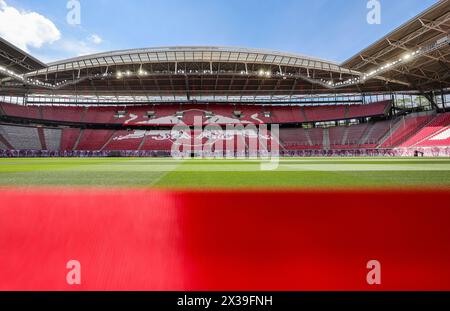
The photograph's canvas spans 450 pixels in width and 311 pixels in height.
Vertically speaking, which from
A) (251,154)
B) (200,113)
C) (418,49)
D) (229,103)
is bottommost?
(251,154)

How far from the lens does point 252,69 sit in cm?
3581

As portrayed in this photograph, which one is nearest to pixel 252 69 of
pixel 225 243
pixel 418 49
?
pixel 418 49

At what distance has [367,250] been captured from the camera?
87.7 inches

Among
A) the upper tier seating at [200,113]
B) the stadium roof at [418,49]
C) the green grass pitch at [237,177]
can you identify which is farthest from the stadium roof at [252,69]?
the green grass pitch at [237,177]

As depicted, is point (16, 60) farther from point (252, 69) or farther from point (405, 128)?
point (405, 128)

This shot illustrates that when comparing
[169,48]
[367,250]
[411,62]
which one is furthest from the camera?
[169,48]

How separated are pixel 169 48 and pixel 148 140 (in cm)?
2025

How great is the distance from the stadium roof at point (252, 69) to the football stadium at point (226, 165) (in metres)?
0.24

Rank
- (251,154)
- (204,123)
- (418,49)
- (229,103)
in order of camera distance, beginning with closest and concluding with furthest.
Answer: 1. (418,49)
2. (251,154)
3. (204,123)
4. (229,103)

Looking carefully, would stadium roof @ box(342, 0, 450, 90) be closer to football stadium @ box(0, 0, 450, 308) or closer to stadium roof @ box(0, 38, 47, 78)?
football stadium @ box(0, 0, 450, 308)

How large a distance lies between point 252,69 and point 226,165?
1034 inches

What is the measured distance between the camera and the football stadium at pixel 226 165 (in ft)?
6.79
